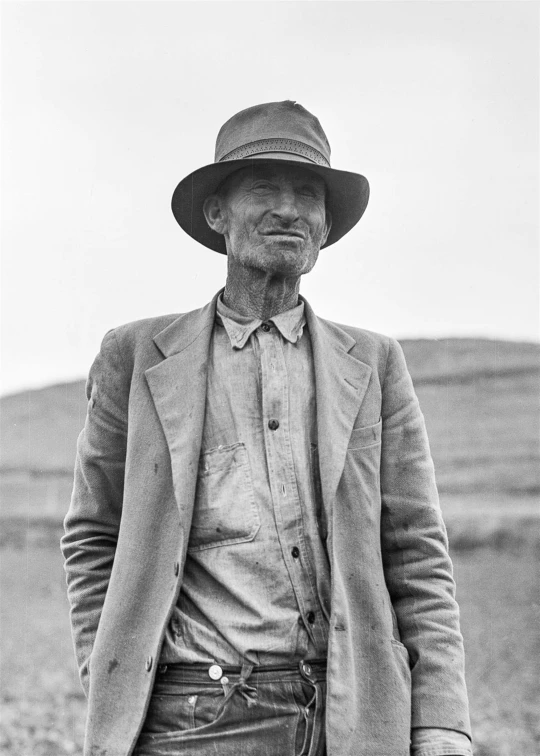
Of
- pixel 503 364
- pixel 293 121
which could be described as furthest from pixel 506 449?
pixel 293 121

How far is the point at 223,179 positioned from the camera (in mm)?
3262

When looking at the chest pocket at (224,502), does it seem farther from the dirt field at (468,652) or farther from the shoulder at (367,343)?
the dirt field at (468,652)

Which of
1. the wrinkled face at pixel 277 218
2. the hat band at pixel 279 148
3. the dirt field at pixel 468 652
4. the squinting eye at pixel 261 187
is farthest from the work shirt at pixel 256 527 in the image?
the dirt field at pixel 468 652

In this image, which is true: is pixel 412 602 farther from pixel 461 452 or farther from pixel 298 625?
pixel 461 452

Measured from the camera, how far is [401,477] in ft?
9.72

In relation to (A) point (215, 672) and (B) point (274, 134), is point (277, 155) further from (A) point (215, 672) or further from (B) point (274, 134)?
(A) point (215, 672)

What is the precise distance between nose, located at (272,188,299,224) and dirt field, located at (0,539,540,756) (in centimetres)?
800

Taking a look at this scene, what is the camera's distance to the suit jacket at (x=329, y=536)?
8.63 feet

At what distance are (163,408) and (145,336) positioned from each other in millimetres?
312

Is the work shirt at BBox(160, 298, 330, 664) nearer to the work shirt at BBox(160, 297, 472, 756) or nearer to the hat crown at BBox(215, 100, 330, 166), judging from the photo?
the work shirt at BBox(160, 297, 472, 756)

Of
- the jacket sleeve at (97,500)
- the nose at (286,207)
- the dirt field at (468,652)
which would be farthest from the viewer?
the dirt field at (468,652)

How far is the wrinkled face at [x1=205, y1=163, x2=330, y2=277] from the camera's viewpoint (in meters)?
3.03

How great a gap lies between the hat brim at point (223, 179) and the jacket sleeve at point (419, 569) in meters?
0.58

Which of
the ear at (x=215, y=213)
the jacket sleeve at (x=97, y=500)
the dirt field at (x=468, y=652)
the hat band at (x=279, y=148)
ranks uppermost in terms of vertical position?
the hat band at (x=279, y=148)
